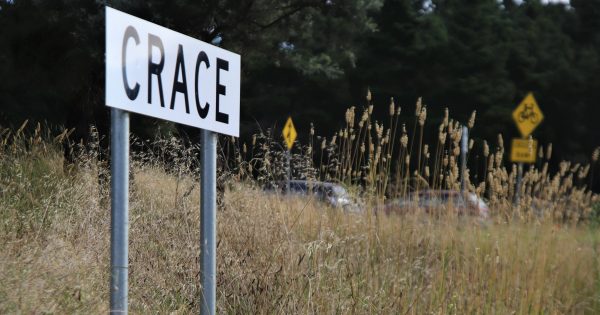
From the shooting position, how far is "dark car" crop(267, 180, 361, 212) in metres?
5.50

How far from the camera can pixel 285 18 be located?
1077cm

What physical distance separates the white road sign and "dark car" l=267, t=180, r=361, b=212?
255 cm

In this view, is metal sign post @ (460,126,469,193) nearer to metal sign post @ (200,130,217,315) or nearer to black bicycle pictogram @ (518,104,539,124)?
metal sign post @ (200,130,217,315)

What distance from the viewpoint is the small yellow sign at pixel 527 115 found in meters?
14.0

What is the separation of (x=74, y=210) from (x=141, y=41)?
9.34 feet

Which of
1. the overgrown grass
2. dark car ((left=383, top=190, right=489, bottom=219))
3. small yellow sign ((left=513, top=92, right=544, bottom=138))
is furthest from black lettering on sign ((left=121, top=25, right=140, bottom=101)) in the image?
small yellow sign ((left=513, top=92, right=544, bottom=138))

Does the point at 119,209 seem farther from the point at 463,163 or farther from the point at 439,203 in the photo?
the point at 463,163

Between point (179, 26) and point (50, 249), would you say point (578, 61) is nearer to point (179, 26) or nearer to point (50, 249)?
point (179, 26)

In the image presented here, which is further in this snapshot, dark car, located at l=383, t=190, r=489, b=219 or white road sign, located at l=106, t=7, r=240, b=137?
dark car, located at l=383, t=190, r=489, b=219

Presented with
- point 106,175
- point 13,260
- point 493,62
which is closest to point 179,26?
point 106,175

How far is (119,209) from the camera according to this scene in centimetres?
215

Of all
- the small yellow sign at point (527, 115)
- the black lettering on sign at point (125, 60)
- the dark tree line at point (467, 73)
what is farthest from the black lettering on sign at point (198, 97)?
the dark tree line at point (467, 73)

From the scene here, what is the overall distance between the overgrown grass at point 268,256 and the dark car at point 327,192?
0.08m

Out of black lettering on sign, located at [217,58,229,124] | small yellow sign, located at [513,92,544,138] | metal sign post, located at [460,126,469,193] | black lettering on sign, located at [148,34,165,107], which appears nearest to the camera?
black lettering on sign, located at [148,34,165,107]
